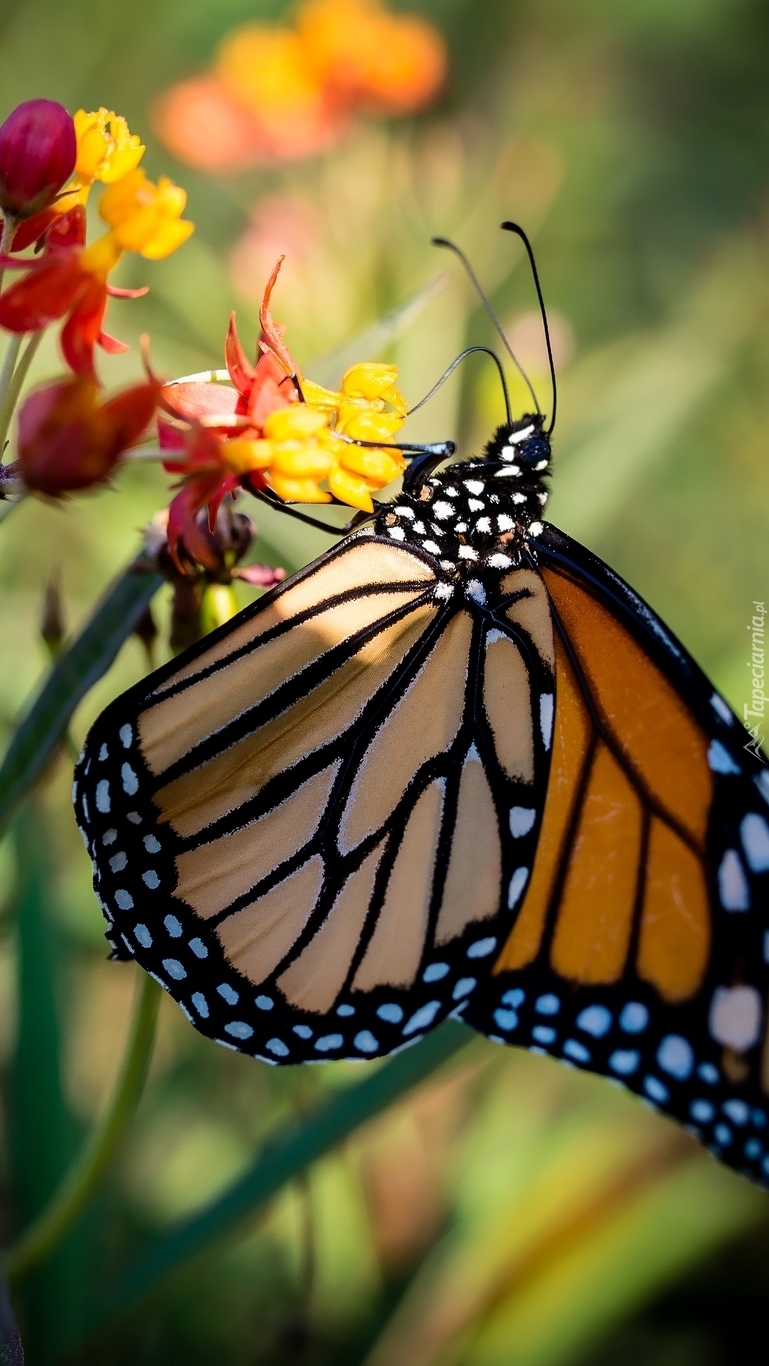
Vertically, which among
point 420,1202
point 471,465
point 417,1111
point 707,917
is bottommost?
point 420,1202

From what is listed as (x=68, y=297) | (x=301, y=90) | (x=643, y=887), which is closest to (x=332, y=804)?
(x=643, y=887)

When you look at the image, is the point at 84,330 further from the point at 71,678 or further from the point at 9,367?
the point at 71,678

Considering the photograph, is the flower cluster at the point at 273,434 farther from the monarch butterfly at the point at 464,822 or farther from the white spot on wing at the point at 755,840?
the white spot on wing at the point at 755,840

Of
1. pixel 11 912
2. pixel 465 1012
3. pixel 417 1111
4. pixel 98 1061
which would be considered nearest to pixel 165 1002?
pixel 98 1061

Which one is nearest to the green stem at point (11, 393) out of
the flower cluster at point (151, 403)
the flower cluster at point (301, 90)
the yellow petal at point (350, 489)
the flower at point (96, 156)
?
the flower cluster at point (151, 403)

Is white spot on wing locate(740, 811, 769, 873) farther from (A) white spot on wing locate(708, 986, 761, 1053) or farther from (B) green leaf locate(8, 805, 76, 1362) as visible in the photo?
(B) green leaf locate(8, 805, 76, 1362)

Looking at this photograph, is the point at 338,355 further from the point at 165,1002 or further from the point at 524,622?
the point at 165,1002

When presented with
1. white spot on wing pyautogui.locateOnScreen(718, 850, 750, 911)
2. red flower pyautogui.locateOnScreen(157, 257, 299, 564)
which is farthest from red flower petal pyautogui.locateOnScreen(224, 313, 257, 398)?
white spot on wing pyautogui.locateOnScreen(718, 850, 750, 911)
